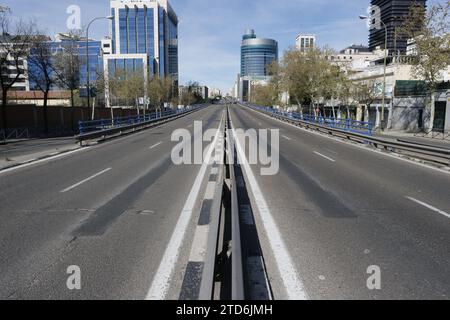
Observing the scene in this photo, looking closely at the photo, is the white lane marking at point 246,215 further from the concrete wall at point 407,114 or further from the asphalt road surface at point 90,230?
the concrete wall at point 407,114

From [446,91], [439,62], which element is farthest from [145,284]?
[446,91]

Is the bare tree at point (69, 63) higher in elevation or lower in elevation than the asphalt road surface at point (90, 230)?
higher

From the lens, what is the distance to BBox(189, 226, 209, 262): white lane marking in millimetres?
5013

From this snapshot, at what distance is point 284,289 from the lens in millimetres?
4148

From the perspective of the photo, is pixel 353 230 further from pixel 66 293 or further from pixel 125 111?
pixel 125 111

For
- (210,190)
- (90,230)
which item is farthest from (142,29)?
(90,230)

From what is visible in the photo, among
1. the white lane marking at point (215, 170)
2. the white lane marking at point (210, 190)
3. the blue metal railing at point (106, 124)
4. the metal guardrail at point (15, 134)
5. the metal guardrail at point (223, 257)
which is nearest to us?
the metal guardrail at point (223, 257)

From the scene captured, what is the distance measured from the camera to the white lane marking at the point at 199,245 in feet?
16.4

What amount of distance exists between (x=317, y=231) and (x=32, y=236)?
180 inches

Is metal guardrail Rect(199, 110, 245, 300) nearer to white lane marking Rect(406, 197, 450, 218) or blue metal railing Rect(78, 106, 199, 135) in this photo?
white lane marking Rect(406, 197, 450, 218)

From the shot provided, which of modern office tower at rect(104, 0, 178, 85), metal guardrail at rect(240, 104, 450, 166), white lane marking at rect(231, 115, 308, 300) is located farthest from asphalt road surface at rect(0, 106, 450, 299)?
modern office tower at rect(104, 0, 178, 85)

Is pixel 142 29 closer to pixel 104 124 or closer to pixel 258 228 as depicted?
pixel 104 124

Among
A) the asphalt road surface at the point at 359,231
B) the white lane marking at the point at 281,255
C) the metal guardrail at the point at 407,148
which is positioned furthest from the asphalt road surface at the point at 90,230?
the metal guardrail at the point at 407,148

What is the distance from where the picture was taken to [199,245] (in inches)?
215
